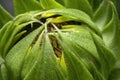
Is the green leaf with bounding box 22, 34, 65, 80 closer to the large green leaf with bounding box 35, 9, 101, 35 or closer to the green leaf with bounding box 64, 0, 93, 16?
the large green leaf with bounding box 35, 9, 101, 35

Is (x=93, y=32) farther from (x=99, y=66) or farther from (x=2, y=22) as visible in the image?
(x=2, y=22)

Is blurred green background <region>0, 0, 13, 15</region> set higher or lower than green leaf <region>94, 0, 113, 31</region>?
higher

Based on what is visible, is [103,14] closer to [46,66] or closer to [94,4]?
[94,4]

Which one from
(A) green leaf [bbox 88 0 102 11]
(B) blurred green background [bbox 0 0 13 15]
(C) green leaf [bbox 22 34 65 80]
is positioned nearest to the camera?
(C) green leaf [bbox 22 34 65 80]

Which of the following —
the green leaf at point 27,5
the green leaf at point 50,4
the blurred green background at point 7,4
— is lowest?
the green leaf at point 50,4

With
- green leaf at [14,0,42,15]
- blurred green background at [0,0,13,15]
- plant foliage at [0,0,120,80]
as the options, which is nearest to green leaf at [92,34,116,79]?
plant foliage at [0,0,120,80]

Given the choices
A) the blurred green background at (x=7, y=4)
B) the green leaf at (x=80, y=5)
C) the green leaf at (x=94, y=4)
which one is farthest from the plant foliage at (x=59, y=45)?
the blurred green background at (x=7, y=4)

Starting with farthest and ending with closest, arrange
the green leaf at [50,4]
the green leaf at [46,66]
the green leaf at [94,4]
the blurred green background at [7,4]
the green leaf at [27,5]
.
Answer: the blurred green background at [7,4] < the green leaf at [94,4] < the green leaf at [27,5] < the green leaf at [50,4] < the green leaf at [46,66]

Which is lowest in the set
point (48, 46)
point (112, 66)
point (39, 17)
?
point (112, 66)

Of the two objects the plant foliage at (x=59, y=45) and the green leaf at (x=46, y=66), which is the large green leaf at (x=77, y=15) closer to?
the plant foliage at (x=59, y=45)

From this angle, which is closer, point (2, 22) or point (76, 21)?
point (76, 21)

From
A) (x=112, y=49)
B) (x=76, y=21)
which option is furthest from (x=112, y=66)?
(x=76, y=21)
